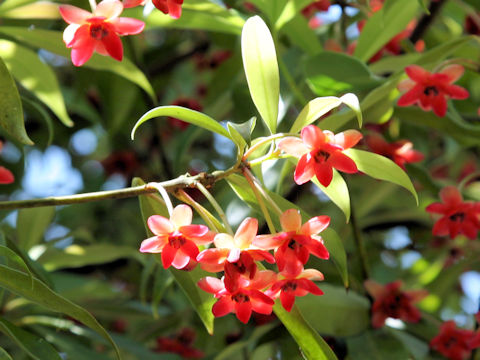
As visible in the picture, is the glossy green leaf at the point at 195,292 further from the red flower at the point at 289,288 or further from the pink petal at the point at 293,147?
the pink petal at the point at 293,147

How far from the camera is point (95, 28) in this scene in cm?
97

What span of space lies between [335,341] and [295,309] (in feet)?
1.42

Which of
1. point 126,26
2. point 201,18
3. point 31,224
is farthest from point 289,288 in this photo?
point 31,224

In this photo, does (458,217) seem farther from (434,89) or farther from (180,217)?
(180,217)

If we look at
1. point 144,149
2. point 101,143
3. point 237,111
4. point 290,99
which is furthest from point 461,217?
point 101,143

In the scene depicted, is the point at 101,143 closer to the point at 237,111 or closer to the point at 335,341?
the point at 237,111

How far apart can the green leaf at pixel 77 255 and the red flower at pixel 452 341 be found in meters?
0.62

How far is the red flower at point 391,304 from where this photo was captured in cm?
142

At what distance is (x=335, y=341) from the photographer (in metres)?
1.44

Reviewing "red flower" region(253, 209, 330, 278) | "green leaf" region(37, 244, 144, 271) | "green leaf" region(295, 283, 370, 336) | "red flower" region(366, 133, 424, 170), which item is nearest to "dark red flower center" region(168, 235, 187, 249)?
"red flower" region(253, 209, 330, 278)

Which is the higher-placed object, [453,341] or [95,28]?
[95,28]

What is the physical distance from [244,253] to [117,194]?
17 centimetres

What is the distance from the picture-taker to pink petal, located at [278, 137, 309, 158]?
34.8 inches

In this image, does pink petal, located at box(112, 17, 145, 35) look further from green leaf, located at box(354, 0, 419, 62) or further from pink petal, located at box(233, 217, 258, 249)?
green leaf, located at box(354, 0, 419, 62)
